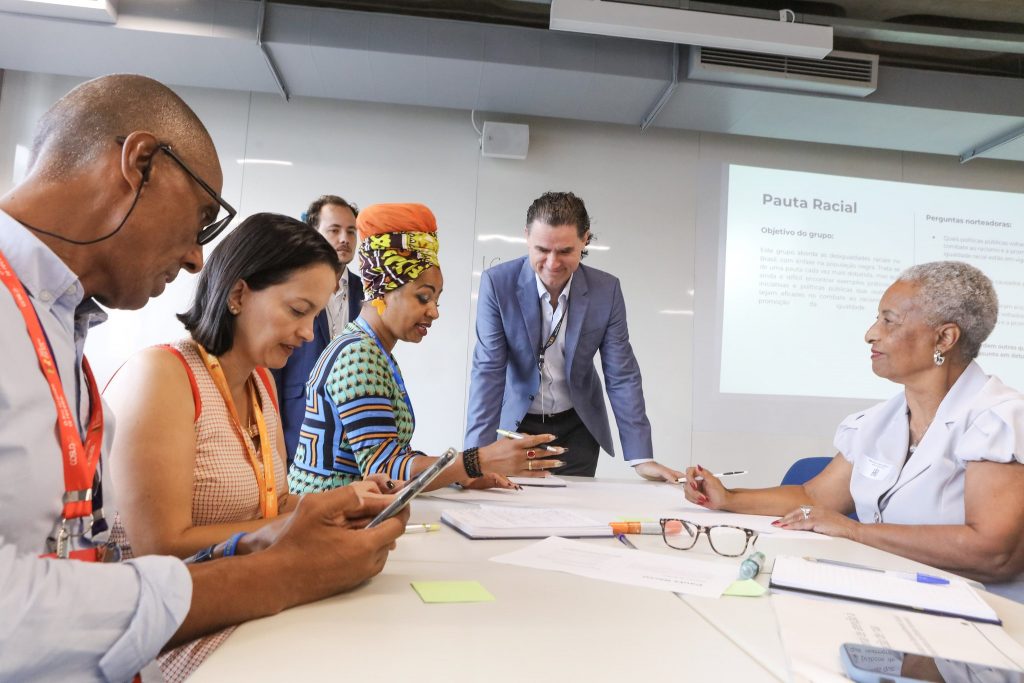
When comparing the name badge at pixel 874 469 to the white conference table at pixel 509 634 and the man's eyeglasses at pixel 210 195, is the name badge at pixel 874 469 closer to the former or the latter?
the white conference table at pixel 509 634

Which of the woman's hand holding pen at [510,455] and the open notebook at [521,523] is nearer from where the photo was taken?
the open notebook at [521,523]

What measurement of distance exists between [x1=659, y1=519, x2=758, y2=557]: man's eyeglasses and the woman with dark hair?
810mm

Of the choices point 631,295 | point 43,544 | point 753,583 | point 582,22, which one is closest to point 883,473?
point 753,583

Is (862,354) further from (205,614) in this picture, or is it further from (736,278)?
(205,614)

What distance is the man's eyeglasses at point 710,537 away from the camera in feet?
4.83

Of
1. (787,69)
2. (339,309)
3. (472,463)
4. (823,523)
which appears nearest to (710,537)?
(823,523)

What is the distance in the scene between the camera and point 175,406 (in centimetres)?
129

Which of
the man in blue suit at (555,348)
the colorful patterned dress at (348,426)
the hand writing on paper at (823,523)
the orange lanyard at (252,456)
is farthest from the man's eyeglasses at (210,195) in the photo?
the man in blue suit at (555,348)

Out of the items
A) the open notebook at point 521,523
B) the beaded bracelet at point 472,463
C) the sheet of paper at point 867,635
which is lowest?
the open notebook at point 521,523

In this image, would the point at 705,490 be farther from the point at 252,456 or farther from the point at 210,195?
the point at 210,195

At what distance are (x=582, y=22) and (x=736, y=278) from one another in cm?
214

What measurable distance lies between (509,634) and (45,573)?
50 cm

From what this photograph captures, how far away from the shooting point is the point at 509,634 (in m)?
0.89

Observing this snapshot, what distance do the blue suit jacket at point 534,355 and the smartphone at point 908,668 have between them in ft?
7.34
